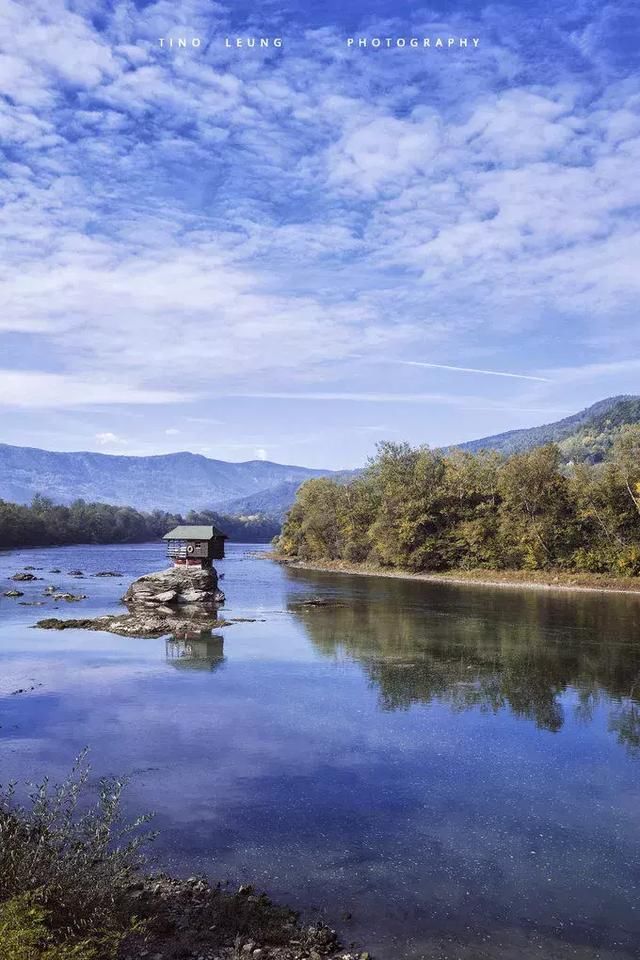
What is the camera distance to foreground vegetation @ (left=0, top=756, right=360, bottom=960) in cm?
891

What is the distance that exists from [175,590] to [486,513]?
48.7 m

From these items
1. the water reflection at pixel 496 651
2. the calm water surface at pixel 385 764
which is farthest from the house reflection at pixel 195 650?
the water reflection at pixel 496 651

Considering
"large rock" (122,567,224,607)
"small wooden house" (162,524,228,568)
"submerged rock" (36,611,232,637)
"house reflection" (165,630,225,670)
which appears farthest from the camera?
"small wooden house" (162,524,228,568)

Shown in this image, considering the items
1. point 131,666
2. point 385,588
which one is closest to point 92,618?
point 131,666

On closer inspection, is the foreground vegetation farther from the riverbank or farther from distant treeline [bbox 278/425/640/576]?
distant treeline [bbox 278/425/640/576]

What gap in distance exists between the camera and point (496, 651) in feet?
118

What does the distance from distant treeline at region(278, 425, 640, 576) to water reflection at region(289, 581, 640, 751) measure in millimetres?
17824

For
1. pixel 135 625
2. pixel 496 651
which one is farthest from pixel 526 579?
pixel 135 625

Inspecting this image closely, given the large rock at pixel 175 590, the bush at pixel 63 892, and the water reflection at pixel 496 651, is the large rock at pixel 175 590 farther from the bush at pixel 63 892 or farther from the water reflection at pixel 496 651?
the bush at pixel 63 892

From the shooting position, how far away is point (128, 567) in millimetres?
106625

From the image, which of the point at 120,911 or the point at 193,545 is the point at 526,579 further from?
the point at 120,911

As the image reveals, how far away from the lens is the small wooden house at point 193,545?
62.8m

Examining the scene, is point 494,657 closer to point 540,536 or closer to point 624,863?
point 624,863

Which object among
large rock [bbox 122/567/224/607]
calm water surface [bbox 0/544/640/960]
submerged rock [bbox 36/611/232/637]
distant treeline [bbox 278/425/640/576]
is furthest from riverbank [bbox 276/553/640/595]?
submerged rock [bbox 36/611/232/637]
